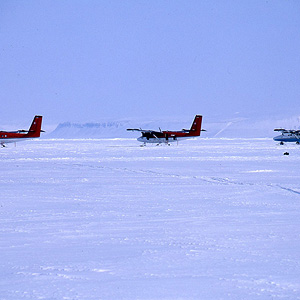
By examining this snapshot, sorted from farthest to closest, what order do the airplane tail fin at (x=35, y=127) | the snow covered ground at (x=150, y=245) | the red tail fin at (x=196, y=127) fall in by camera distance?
the red tail fin at (x=196, y=127) → the airplane tail fin at (x=35, y=127) → the snow covered ground at (x=150, y=245)

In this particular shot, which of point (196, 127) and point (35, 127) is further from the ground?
point (35, 127)

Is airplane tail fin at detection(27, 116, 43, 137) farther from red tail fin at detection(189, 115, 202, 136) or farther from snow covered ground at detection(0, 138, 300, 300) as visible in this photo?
snow covered ground at detection(0, 138, 300, 300)

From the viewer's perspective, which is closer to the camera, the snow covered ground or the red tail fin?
the snow covered ground

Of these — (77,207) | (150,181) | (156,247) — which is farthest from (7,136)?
(156,247)

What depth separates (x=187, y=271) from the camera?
5.29 meters

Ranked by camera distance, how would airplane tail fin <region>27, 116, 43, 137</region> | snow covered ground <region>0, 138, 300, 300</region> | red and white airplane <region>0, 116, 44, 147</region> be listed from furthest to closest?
airplane tail fin <region>27, 116, 43, 137</region> < red and white airplane <region>0, 116, 44, 147</region> < snow covered ground <region>0, 138, 300, 300</region>

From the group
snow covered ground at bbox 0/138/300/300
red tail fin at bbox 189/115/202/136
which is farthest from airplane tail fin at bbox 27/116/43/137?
snow covered ground at bbox 0/138/300/300

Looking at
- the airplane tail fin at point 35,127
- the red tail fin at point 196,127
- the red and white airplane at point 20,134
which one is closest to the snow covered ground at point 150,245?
the red and white airplane at point 20,134

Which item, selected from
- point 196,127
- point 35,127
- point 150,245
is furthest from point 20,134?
point 150,245

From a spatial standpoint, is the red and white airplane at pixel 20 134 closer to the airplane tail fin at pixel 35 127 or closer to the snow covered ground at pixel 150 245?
the airplane tail fin at pixel 35 127

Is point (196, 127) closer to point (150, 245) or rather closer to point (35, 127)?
point (35, 127)

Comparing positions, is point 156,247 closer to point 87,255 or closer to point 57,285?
point 87,255

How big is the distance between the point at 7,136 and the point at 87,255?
57.5 metres

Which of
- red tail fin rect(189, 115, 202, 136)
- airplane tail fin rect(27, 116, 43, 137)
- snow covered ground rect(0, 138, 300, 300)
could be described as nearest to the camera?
snow covered ground rect(0, 138, 300, 300)
